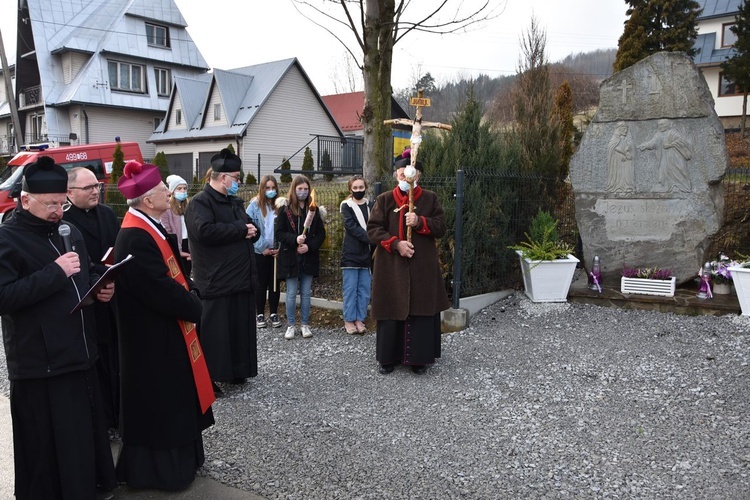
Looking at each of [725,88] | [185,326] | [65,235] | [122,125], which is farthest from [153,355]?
[725,88]

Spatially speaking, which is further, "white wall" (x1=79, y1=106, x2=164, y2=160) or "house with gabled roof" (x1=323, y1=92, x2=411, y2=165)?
"house with gabled roof" (x1=323, y1=92, x2=411, y2=165)

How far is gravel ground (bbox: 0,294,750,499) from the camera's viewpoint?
3.81 m

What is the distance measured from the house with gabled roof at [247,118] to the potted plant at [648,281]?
70.8 ft

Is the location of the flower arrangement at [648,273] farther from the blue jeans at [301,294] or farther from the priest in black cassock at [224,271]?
the priest in black cassock at [224,271]

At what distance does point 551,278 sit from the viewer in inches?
304

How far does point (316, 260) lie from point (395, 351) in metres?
1.84

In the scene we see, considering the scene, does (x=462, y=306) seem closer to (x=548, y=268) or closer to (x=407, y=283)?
(x=548, y=268)

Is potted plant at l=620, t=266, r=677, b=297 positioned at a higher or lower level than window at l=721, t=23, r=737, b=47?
lower

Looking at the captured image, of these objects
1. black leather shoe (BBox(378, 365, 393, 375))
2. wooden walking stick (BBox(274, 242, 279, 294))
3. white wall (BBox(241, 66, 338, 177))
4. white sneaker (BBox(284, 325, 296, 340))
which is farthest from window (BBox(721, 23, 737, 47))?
black leather shoe (BBox(378, 365, 393, 375))

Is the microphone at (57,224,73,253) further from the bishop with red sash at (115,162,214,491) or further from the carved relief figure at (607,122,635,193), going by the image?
the carved relief figure at (607,122,635,193)

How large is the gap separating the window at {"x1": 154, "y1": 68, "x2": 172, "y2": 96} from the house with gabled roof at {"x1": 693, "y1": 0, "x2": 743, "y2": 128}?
2952 centimetres

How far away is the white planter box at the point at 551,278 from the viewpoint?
25.2 feet

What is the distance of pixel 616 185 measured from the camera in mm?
8031

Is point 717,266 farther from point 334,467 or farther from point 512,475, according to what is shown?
point 334,467
